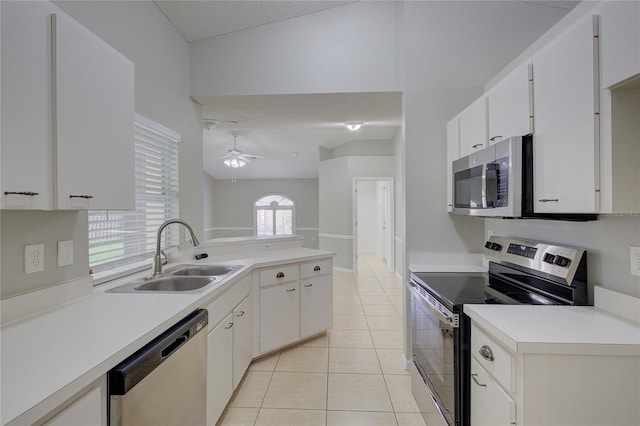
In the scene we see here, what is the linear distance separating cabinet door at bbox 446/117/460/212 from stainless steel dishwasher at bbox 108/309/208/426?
6.41 ft

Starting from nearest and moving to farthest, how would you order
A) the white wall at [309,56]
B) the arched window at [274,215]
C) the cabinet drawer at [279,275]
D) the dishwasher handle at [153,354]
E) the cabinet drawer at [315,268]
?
the dishwasher handle at [153,354], the cabinet drawer at [279,275], the white wall at [309,56], the cabinet drawer at [315,268], the arched window at [274,215]

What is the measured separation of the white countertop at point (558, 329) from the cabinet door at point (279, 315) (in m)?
1.59


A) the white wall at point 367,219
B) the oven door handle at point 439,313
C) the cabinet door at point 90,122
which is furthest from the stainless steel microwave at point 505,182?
the white wall at point 367,219

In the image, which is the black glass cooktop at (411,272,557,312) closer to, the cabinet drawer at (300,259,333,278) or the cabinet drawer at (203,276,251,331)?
the cabinet drawer at (300,259,333,278)

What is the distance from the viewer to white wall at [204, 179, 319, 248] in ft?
29.1

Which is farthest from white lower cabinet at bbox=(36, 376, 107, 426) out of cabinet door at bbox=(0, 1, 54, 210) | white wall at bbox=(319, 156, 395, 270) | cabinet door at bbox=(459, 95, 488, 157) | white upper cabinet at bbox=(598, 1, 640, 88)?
white wall at bbox=(319, 156, 395, 270)

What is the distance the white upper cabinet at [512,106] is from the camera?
57.7 inches

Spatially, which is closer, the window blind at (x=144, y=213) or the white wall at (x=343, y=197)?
the window blind at (x=144, y=213)

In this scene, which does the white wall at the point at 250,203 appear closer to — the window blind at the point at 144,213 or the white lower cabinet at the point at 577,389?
the window blind at the point at 144,213

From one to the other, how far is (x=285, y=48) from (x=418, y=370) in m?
2.86

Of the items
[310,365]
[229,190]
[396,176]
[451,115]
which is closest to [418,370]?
[310,365]

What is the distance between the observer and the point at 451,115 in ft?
7.93

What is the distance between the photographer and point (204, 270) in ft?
7.25

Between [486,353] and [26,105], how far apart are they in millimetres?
1964
